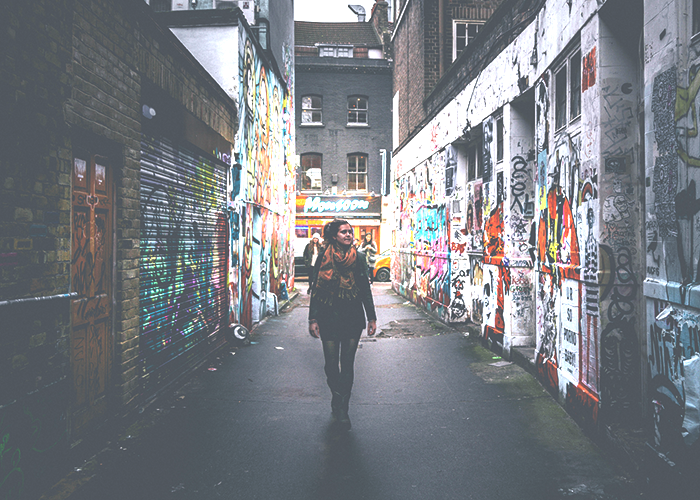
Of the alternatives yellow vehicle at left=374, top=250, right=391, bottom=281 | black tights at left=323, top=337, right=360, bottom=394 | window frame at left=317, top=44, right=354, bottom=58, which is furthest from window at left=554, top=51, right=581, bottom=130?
window frame at left=317, top=44, right=354, bottom=58

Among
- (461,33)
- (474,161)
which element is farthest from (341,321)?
(461,33)

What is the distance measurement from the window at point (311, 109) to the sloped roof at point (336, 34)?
3863 millimetres

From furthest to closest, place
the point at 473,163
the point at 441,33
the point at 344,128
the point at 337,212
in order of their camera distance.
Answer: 1. the point at 344,128
2. the point at 337,212
3. the point at 441,33
4. the point at 473,163

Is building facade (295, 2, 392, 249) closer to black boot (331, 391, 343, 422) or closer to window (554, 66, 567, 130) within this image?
window (554, 66, 567, 130)

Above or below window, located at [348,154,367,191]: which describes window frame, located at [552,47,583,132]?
below

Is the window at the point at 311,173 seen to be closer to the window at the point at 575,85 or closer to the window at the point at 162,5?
the window at the point at 162,5

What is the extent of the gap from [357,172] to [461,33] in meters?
14.8

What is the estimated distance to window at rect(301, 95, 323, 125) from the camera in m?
28.5

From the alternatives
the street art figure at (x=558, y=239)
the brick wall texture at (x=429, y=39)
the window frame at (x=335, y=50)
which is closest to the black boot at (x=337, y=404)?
the street art figure at (x=558, y=239)

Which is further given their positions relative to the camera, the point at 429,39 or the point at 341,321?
the point at 429,39

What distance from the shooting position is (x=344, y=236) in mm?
5004

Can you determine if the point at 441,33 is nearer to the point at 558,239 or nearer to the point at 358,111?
the point at 558,239

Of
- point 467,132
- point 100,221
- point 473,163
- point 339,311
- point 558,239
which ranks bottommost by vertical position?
point 339,311

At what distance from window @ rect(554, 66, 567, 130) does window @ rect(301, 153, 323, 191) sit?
75.5 feet
